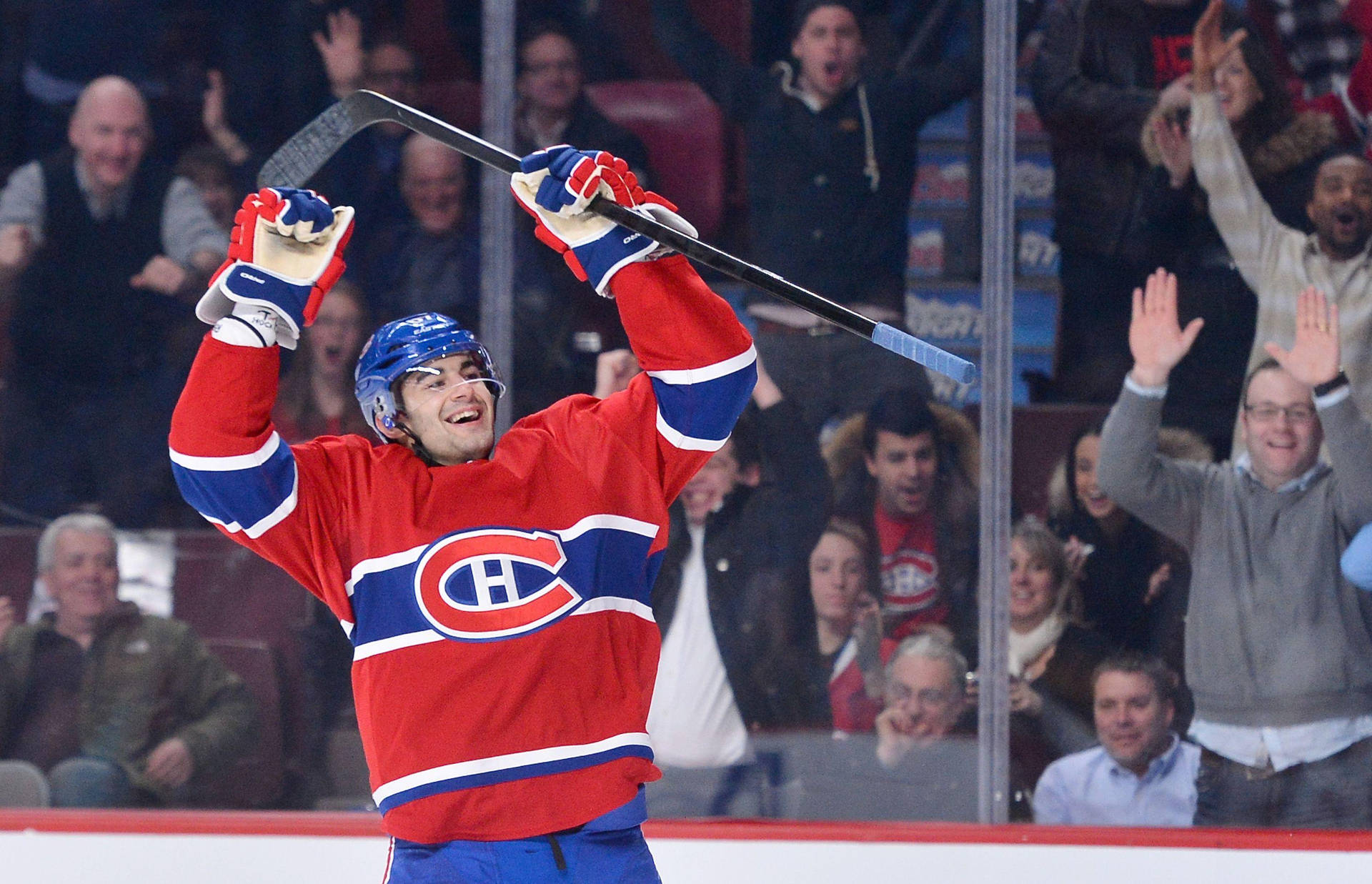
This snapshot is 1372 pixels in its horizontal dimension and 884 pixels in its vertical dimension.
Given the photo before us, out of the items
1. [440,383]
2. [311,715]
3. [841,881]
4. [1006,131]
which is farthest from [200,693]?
[1006,131]

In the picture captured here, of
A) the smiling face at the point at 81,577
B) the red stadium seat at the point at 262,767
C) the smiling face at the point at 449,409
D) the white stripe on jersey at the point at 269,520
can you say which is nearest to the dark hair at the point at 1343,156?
the smiling face at the point at 449,409

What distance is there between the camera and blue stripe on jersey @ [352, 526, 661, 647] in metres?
1.84

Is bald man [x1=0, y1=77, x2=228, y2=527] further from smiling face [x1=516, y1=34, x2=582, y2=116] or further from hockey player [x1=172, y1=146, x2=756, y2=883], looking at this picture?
hockey player [x1=172, y1=146, x2=756, y2=883]

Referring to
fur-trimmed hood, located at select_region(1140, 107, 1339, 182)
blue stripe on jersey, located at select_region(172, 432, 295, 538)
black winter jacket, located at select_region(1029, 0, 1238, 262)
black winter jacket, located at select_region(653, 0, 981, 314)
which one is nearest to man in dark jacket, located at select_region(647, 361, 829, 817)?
black winter jacket, located at select_region(653, 0, 981, 314)

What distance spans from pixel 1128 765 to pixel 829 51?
5.30ft

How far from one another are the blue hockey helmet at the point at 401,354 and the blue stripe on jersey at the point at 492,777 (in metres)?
0.46

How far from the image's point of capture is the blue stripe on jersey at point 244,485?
1.78 m

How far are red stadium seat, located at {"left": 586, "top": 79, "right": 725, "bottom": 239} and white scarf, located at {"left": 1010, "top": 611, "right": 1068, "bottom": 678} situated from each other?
107 centimetres

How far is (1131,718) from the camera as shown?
315cm

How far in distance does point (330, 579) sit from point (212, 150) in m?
1.87

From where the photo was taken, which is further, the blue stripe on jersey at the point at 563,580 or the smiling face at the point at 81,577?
the smiling face at the point at 81,577

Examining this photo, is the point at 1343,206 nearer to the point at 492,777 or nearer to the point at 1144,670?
the point at 1144,670

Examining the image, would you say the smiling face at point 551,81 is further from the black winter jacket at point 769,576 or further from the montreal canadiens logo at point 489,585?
the montreal canadiens logo at point 489,585

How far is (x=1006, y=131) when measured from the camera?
319 centimetres
